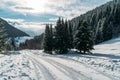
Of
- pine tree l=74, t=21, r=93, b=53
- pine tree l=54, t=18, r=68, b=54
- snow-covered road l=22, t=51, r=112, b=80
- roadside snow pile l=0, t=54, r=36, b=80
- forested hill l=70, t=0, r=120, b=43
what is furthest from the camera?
forested hill l=70, t=0, r=120, b=43

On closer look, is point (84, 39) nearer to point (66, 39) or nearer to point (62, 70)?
point (66, 39)

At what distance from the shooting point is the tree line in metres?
52.0

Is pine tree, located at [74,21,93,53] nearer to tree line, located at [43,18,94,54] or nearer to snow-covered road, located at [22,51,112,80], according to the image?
tree line, located at [43,18,94,54]

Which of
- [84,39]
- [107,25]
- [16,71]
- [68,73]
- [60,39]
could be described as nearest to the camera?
[68,73]

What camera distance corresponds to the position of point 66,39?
57281 millimetres

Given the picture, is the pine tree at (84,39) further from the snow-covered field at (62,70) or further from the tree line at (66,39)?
the snow-covered field at (62,70)

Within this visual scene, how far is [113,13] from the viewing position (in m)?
123

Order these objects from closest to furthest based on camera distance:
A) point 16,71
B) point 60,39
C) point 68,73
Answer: point 68,73 → point 16,71 → point 60,39

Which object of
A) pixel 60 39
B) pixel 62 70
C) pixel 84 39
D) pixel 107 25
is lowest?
pixel 62 70

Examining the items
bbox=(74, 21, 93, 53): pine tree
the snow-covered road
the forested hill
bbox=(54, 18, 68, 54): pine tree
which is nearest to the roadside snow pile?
the snow-covered road

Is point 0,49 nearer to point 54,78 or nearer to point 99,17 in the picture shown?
point 54,78

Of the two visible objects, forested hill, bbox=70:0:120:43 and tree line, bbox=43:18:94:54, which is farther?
forested hill, bbox=70:0:120:43

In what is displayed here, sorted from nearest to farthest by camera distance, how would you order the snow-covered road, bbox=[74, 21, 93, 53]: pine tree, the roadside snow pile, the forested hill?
the roadside snow pile, the snow-covered road, bbox=[74, 21, 93, 53]: pine tree, the forested hill

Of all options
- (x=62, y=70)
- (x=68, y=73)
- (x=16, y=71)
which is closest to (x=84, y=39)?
(x=62, y=70)
